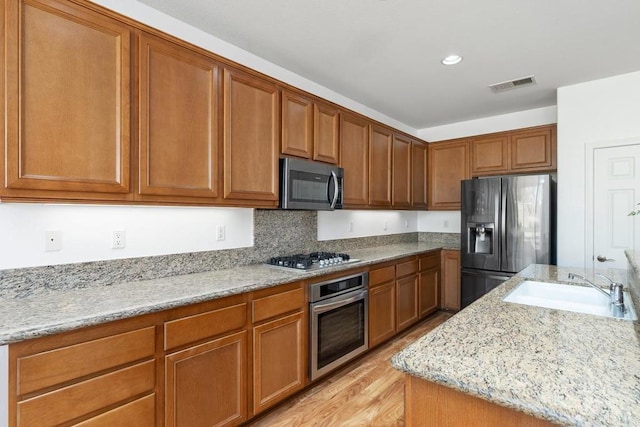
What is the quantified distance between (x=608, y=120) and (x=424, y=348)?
10.8ft

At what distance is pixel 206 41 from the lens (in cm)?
237

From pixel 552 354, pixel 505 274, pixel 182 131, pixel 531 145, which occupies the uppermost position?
pixel 531 145

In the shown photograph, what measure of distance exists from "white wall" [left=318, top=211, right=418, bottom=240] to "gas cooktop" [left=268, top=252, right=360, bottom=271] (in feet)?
1.61

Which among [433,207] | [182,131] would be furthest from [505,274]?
[182,131]

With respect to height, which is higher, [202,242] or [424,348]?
[202,242]

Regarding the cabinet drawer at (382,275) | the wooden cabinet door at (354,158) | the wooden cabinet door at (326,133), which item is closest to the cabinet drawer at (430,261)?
the cabinet drawer at (382,275)

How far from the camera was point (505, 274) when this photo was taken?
11.9 ft

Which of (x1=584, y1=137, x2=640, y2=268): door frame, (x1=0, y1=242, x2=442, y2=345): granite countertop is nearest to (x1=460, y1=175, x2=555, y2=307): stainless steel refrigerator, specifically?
(x1=584, y1=137, x2=640, y2=268): door frame

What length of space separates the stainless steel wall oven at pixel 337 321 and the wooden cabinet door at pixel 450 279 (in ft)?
5.90

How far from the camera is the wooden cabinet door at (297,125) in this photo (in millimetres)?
2546

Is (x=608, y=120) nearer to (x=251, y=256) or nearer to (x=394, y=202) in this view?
(x=394, y=202)

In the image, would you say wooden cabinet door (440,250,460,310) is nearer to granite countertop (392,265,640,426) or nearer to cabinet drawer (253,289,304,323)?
cabinet drawer (253,289,304,323)

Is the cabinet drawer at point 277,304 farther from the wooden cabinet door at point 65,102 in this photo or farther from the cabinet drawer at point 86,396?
the wooden cabinet door at point 65,102

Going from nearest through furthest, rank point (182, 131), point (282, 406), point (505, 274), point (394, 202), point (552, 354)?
point (552, 354) → point (182, 131) → point (282, 406) → point (505, 274) → point (394, 202)
